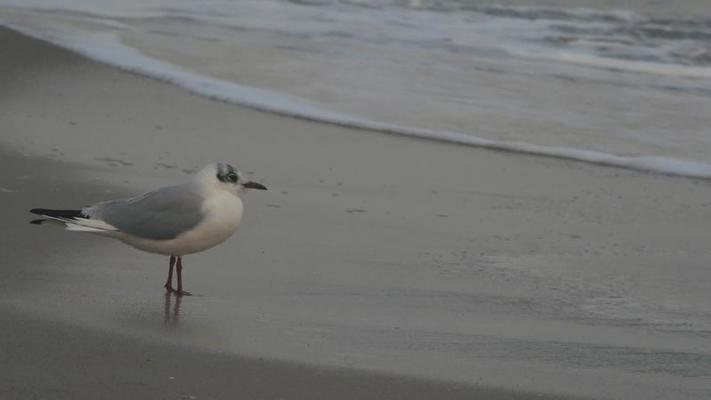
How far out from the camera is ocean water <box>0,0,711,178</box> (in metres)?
8.52

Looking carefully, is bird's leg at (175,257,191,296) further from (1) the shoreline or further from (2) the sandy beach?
(1) the shoreline

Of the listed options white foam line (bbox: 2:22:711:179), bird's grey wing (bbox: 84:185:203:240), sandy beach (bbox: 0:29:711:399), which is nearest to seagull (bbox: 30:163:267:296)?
bird's grey wing (bbox: 84:185:203:240)

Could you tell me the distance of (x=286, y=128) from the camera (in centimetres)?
819

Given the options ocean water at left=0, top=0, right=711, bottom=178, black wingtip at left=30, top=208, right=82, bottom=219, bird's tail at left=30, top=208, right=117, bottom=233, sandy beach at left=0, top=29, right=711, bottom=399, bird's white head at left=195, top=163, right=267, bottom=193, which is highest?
bird's white head at left=195, top=163, right=267, bottom=193

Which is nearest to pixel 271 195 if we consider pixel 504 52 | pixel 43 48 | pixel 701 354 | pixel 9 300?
pixel 9 300

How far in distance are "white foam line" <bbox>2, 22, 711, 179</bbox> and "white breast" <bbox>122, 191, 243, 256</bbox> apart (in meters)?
3.31

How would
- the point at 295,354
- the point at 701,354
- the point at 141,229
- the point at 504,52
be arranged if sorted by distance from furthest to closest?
the point at 504,52, the point at 141,229, the point at 701,354, the point at 295,354

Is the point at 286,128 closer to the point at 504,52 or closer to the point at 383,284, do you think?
the point at 383,284

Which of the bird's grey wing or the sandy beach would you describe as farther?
the bird's grey wing

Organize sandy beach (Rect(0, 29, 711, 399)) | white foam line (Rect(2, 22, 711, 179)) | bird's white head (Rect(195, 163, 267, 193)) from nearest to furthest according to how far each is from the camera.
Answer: sandy beach (Rect(0, 29, 711, 399)) → bird's white head (Rect(195, 163, 267, 193)) → white foam line (Rect(2, 22, 711, 179))

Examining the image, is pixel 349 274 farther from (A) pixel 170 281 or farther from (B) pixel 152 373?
(B) pixel 152 373

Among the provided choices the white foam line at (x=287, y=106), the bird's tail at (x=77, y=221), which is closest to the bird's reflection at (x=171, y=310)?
the bird's tail at (x=77, y=221)

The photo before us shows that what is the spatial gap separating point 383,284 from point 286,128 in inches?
124

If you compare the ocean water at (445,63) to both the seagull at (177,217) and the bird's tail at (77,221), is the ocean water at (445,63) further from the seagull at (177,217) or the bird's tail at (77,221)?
the bird's tail at (77,221)
